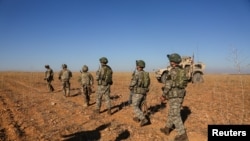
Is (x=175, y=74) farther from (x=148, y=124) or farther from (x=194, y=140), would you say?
(x=148, y=124)

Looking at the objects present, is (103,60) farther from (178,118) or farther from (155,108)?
(178,118)

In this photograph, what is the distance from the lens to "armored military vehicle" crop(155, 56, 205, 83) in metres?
21.0

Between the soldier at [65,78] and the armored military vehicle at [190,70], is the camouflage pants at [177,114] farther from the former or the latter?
the armored military vehicle at [190,70]

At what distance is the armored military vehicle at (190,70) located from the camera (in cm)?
2105

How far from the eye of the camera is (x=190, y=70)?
2106cm

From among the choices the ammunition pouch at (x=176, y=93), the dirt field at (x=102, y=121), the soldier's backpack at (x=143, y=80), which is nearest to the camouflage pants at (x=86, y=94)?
the dirt field at (x=102, y=121)

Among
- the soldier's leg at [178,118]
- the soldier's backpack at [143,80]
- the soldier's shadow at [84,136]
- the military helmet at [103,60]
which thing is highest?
the military helmet at [103,60]

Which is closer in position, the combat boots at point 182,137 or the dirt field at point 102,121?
the combat boots at point 182,137

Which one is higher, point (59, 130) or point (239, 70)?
point (239, 70)

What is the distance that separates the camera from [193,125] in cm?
820

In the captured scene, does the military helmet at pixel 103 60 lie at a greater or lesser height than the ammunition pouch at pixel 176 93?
greater

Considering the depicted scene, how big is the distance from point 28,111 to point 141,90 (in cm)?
471

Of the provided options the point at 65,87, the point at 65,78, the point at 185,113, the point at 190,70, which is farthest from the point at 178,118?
the point at 190,70

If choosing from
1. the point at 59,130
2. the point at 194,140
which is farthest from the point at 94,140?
the point at 194,140
